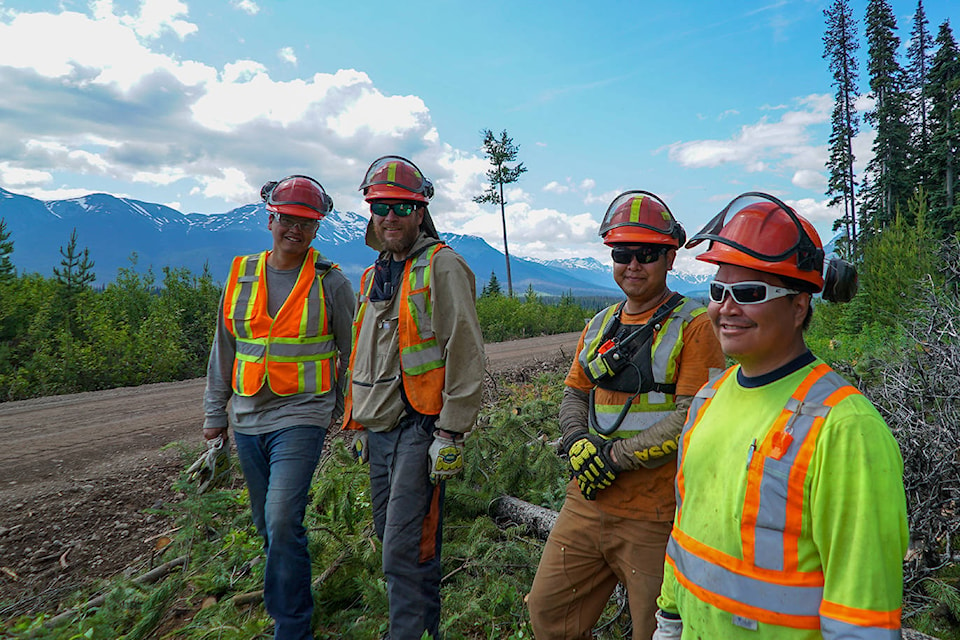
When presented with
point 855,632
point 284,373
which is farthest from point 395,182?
point 855,632

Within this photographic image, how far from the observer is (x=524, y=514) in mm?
3951

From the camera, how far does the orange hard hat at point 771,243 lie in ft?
5.00

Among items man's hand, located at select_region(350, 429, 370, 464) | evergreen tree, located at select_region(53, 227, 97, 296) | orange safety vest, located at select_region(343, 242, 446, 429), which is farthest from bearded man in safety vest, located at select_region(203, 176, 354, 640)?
evergreen tree, located at select_region(53, 227, 97, 296)

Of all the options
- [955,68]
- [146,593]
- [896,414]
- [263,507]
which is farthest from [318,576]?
[955,68]

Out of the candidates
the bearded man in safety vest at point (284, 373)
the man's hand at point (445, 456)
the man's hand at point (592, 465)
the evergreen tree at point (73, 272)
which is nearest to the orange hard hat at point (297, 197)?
the bearded man in safety vest at point (284, 373)

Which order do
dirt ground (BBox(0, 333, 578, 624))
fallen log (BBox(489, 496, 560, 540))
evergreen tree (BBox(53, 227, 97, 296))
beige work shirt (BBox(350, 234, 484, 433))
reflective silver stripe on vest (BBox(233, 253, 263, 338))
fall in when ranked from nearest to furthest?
beige work shirt (BBox(350, 234, 484, 433))
reflective silver stripe on vest (BBox(233, 253, 263, 338))
fallen log (BBox(489, 496, 560, 540))
dirt ground (BBox(0, 333, 578, 624))
evergreen tree (BBox(53, 227, 97, 296))

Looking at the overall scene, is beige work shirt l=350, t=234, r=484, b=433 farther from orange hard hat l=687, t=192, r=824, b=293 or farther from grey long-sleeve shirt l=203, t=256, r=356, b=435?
orange hard hat l=687, t=192, r=824, b=293

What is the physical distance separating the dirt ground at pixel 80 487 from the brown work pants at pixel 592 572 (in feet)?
10.1

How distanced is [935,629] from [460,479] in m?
2.97

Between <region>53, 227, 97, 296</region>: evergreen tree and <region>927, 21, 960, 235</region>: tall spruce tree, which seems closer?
<region>53, 227, 97, 296</region>: evergreen tree

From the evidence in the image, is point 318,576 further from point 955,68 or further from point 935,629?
point 955,68

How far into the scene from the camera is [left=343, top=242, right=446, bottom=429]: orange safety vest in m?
2.92

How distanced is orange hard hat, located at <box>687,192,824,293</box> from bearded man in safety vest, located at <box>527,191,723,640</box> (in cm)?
87

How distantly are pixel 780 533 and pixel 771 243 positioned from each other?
76 cm
